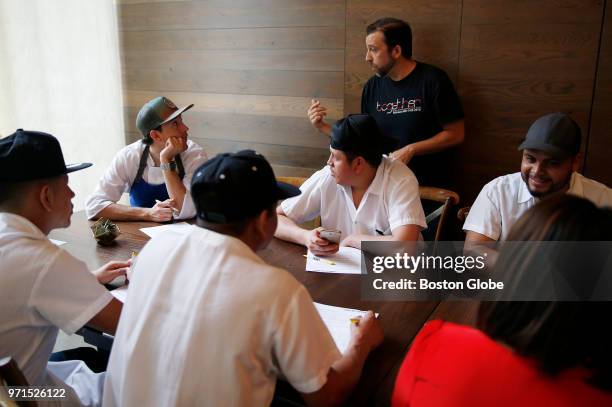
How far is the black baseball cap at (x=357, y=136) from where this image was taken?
1962 mm

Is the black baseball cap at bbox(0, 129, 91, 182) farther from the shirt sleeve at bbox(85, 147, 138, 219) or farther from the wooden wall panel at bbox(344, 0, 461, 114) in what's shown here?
the wooden wall panel at bbox(344, 0, 461, 114)

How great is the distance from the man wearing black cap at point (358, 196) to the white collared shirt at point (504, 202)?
218 millimetres

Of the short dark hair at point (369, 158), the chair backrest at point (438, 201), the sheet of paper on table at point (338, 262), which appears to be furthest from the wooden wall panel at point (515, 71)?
the sheet of paper on table at point (338, 262)

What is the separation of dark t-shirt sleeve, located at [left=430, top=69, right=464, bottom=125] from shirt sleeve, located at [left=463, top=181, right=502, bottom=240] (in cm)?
88

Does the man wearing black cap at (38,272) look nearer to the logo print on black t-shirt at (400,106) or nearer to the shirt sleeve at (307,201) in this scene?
the shirt sleeve at (307,201)

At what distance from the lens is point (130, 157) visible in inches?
98.2

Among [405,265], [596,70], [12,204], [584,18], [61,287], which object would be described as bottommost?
[405,265]

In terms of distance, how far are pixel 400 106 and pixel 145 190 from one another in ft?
4.97

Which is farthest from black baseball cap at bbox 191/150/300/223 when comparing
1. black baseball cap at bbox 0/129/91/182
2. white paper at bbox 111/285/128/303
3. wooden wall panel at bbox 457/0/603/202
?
wooden wall panel at bbox 457/0/603/202

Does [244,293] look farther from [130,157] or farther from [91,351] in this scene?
[130,157]

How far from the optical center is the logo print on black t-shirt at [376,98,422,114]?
2809 mm

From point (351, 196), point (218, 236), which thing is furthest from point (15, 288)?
point (351, 196)

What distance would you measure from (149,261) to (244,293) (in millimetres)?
252

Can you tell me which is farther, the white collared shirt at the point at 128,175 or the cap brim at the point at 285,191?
the white collared shirt at the point at 128,175
